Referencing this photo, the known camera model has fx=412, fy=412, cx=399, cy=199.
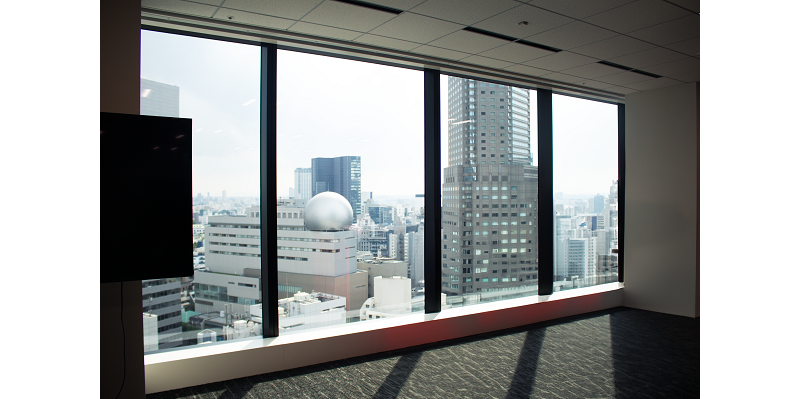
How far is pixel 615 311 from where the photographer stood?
589 cm

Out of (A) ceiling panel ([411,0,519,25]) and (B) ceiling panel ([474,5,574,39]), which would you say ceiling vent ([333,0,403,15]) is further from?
(B) ceiling panel ([474,5,574,39])

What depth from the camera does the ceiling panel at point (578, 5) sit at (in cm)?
314

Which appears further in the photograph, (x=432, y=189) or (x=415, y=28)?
(x=432, y=189)

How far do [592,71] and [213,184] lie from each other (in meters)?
4.44

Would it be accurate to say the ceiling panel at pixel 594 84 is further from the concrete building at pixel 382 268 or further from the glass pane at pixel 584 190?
the concrete building at pixel 382 268

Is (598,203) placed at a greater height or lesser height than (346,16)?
lesser

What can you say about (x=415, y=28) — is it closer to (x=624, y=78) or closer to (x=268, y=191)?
(x=268, y=191)

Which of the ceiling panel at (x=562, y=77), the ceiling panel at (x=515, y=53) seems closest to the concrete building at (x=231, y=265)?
the ceiling panel at (x=515, y=53)

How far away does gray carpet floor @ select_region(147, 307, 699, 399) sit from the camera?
3223 mm

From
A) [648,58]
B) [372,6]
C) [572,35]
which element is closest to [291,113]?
[372,6]

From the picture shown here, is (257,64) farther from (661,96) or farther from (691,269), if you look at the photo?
(691,269)

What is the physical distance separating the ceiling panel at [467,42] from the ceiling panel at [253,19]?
55.1 inches

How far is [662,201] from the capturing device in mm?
5859
